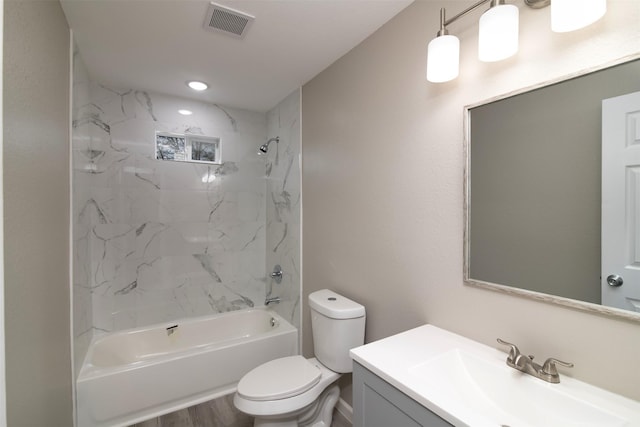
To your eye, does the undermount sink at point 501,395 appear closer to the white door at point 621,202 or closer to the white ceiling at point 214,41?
the white door at point 621,202

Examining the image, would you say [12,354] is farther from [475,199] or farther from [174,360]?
[475,199]

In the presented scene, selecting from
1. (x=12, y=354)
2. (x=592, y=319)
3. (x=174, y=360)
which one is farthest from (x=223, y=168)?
(x=592, y=319)

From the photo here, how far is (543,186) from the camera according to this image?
1.00 m

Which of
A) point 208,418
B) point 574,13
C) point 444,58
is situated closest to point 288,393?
point 208,418

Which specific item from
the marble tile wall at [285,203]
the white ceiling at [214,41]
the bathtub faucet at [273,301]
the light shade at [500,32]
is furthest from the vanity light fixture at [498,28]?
the bathtub faucet at [273,301]

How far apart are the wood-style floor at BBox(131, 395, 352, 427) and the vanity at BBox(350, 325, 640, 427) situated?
3.67ft

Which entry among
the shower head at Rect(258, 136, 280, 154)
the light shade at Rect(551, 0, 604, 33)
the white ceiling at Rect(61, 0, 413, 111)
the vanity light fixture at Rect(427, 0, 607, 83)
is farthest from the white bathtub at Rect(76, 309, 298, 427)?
the light shade at Rect(551, 0, 604, 33)

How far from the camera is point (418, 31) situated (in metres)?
1.39

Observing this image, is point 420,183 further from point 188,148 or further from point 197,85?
point 188,148

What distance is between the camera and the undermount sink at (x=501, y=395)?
79 centimetres

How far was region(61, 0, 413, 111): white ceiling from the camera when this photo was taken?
144cm

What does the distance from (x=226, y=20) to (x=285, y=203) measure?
5.03 feet

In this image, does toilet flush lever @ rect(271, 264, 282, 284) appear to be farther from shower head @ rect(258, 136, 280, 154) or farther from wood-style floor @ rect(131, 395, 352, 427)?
shower head @ rect(258, 136, 280, 154)

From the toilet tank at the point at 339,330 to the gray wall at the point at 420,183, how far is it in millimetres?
92
